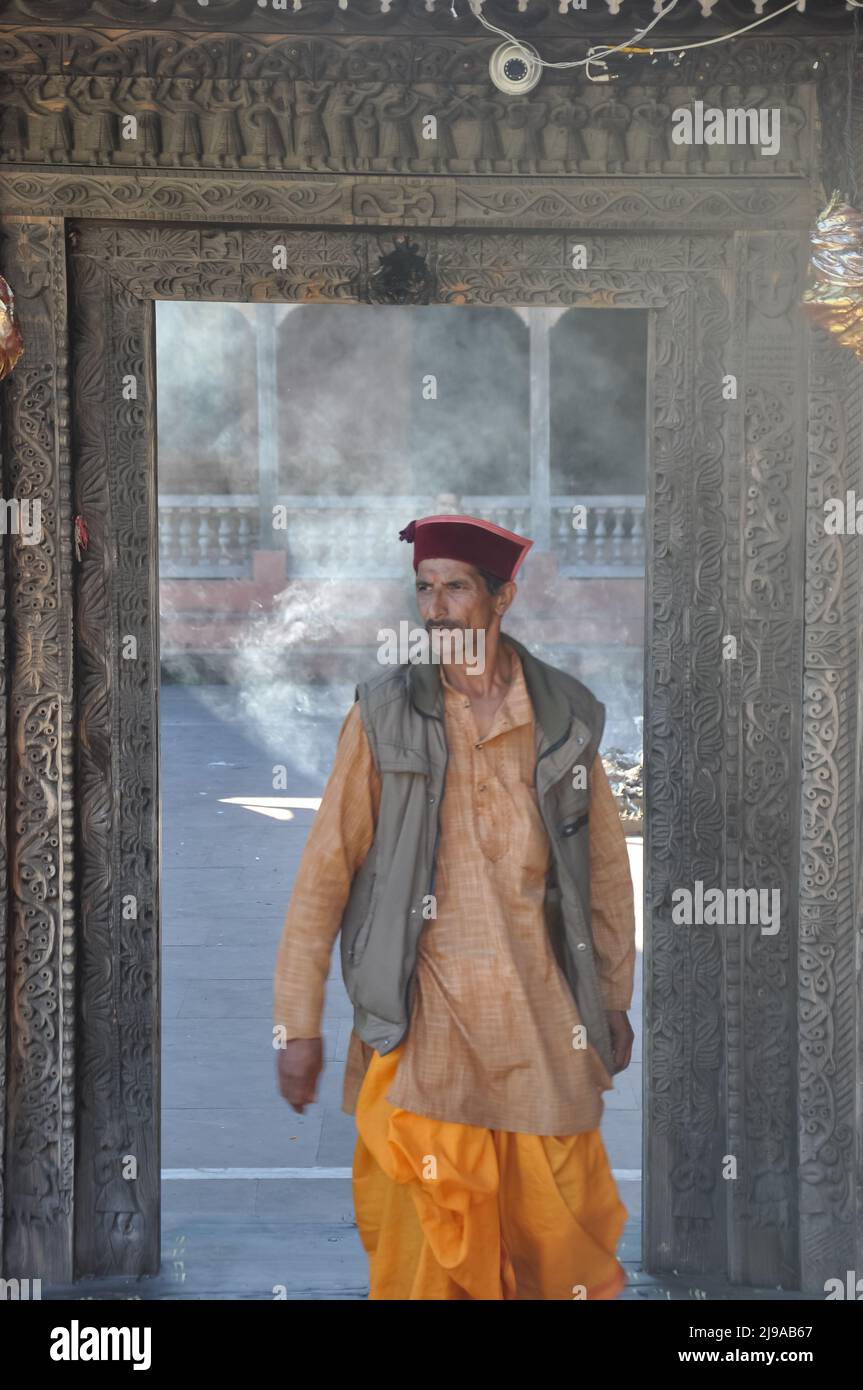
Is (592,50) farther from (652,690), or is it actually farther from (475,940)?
(475,940)

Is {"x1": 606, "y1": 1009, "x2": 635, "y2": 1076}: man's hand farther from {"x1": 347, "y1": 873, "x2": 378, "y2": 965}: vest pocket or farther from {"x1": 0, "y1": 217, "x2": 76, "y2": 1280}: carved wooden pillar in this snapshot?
{"x1": 0, "y1": 217, "x2": 76, "y2": 1280}: carved wooden pillar

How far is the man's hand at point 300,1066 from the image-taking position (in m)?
3.77

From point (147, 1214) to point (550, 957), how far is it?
50.6 inches

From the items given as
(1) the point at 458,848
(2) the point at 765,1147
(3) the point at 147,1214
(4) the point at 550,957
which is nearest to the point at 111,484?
(1) the point at 458,848

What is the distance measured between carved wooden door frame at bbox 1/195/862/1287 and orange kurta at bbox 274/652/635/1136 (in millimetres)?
508

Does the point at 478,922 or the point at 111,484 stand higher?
the point at 111,484

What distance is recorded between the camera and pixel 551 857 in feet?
12.5

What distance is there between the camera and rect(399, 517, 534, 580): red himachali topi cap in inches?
150

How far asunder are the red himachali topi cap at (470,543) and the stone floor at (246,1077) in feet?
1.82

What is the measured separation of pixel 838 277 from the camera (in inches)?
151

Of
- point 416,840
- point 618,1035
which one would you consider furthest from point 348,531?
point 618,1035

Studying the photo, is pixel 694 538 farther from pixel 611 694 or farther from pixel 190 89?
pixel 190 89

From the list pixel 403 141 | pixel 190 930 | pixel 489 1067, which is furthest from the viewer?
pixel 190 930

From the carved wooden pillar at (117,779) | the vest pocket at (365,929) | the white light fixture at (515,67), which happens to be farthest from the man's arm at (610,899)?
the white light fixture at (515,67)
